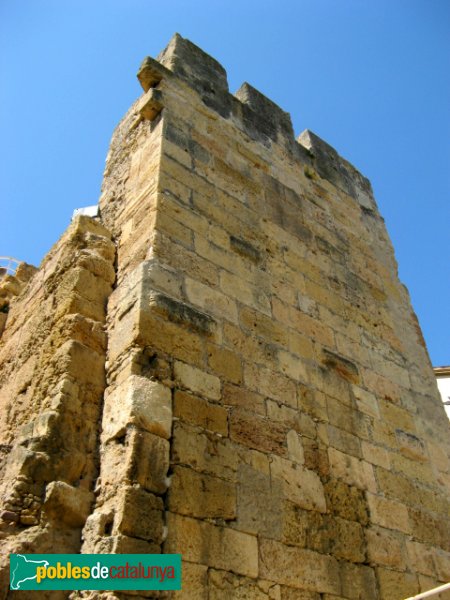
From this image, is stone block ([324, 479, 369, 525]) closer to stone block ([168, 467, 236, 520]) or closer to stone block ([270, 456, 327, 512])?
stone block ([270, 456, 327, 512])

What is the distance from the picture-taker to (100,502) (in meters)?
2.41

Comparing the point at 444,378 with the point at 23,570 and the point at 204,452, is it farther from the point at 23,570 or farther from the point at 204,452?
the point at 23,570

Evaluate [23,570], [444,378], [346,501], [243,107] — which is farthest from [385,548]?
[444,378]

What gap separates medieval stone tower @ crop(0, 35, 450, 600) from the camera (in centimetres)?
242

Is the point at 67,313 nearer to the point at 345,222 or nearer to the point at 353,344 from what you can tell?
the point at 353,344

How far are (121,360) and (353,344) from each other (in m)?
1.91

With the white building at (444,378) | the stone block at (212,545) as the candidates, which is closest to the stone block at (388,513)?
the stone block at (212,545)

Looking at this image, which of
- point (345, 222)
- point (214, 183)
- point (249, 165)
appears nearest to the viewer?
point (214, 183)

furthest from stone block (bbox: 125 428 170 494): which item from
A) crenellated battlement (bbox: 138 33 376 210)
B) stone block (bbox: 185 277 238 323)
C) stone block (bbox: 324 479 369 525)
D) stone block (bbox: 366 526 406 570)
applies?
crenellated battlement (bbox: 138 33 376 210)

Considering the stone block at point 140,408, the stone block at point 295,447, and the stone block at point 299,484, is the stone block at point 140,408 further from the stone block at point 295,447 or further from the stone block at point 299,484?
the stone block at point 295,447

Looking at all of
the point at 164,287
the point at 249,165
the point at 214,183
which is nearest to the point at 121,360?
the point at 164,287

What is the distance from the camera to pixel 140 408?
2.51 metres

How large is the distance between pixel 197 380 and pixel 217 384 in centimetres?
12

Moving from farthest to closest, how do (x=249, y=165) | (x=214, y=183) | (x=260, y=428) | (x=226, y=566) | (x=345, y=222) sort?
(x=345, y=222)
(x=249, y=165)
(x=214, y=183)
(x=260, y=428)
(x=226, y=566)
